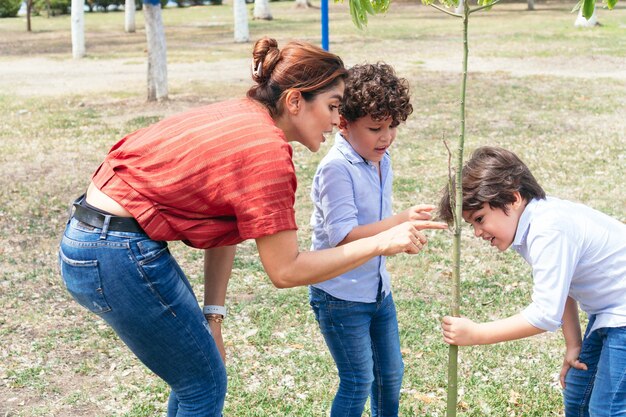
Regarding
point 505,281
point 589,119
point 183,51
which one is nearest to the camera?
point 505,281

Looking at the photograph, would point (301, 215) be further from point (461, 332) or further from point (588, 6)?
point (588, 6)

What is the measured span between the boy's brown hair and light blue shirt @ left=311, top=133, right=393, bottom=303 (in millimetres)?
425

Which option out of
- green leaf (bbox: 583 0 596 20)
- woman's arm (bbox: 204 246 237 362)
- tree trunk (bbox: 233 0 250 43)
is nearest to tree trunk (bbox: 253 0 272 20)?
tree trunk (bbox: 233 0 250 43)

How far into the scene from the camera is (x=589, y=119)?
11.3 meters

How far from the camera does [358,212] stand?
3.14 metres

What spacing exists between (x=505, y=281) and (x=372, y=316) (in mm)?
2683

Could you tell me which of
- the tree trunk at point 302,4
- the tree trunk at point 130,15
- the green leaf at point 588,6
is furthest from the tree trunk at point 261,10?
the green leaf at point 588,6

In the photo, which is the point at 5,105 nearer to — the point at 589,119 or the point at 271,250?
the point at 589,119

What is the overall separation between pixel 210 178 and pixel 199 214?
0.46ft

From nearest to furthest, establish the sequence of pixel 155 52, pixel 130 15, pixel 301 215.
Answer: pixel 301 215
pixel 155 52
pixel 130 15

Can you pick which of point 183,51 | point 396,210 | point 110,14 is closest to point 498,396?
point 396,210

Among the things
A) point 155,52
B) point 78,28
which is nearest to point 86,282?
point 155,52

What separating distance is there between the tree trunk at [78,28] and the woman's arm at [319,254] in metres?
17.9

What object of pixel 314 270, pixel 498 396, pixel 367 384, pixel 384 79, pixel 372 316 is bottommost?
pixel 498 396
